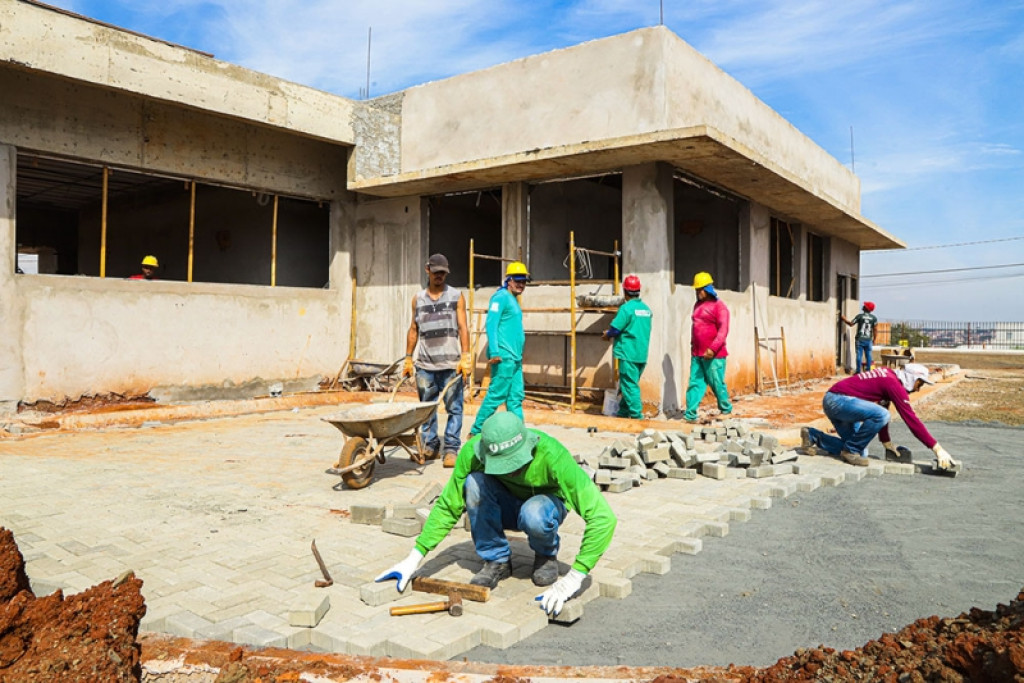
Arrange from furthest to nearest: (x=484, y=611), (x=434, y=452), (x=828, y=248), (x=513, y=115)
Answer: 1. (x=828, y=248)
2. (x=513, y=115)
3. (x=434, y=452)
4. (x=484, y=611)

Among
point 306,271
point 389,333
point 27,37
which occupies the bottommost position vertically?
point 389,333

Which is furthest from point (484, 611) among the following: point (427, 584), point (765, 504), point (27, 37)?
point (27, 37)

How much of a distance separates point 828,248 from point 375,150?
37.9 ft

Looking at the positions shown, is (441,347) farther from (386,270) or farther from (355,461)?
(386,270)

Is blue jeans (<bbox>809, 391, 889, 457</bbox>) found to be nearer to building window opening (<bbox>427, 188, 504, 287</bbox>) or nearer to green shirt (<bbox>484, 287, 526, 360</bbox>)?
green shirt (<bbox>484, 287, 526, 360</bbox>)

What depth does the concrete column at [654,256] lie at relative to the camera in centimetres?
1007

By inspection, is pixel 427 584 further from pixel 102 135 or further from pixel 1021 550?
pixel 102 135

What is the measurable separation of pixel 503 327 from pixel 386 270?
6.39 m

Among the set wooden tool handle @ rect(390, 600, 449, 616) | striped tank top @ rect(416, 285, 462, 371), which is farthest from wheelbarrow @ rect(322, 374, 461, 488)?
wooden tool handle @ rect(390, 600, 449, 616)

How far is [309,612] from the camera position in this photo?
315cm

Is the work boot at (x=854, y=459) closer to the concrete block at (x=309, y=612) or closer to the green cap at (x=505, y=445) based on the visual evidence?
the green cap at (x=505, y=445)

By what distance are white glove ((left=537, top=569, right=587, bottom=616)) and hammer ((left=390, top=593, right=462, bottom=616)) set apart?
0.39m

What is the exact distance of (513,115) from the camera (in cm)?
1138

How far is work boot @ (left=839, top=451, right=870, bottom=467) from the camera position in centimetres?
700
